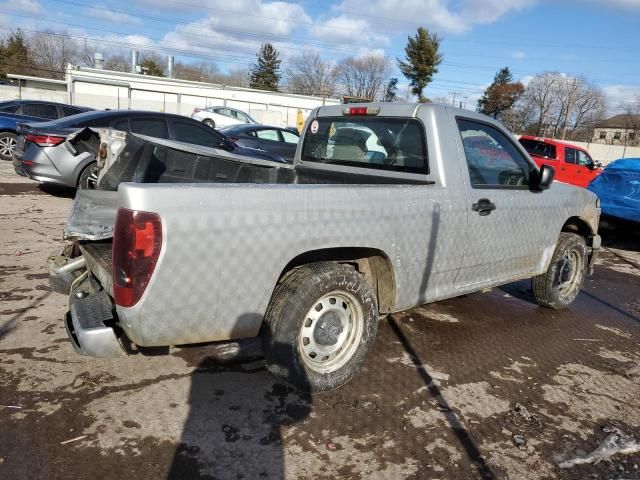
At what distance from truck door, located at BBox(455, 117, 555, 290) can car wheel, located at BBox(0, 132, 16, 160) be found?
12.7m

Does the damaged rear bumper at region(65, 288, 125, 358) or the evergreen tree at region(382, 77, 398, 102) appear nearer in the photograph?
the damaged rear bumper at region(65, 288, 125, 358)

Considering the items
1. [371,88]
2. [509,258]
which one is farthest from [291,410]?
[371,88]

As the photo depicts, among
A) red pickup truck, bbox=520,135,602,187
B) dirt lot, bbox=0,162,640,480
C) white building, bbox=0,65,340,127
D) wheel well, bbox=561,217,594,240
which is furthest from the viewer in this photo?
white building, bbox=0,65,340,127

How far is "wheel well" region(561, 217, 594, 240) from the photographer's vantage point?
5.11m

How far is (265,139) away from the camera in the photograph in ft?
46.3

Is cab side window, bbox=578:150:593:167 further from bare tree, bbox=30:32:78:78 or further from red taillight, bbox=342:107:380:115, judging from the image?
bare tree, bbox=30:32:78:78

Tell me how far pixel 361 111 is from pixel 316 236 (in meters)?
1.79

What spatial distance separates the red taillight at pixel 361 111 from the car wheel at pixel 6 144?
1169 cm

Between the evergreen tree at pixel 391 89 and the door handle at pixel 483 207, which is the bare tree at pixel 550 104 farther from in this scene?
the door handle at pixel 483 207

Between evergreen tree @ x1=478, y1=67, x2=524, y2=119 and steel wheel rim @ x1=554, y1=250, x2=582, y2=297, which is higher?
evergreen tree @ x1=478, y1=67, x2=524, y2=119

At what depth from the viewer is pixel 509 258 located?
4.25 m

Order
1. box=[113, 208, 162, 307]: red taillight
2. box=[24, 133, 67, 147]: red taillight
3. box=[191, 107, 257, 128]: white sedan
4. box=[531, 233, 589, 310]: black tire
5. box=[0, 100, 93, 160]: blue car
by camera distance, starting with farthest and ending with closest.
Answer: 1. box=[191, 107, 257, 128]: white sedan
2. box=[0, 100, 93, 160]: blue car
3. box=[24, 133, 67, 147]: red taillight
4. box=[531, 233, 589, 310]: black tire
5. box=[113, 208, 162, 307]: red taillight

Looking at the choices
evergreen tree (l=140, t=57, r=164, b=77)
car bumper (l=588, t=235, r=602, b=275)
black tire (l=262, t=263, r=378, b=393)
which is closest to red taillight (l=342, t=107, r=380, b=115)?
black tire (l=262, t=263, r=378, b=393)

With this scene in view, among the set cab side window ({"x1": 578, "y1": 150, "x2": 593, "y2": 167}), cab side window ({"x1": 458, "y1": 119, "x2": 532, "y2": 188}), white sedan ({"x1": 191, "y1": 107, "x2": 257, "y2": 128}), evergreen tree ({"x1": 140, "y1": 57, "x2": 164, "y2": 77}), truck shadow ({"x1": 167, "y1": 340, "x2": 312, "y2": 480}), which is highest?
evergreen tree ({"x1": 140, "y1": 57, "x2": 164, "y2": 77})
